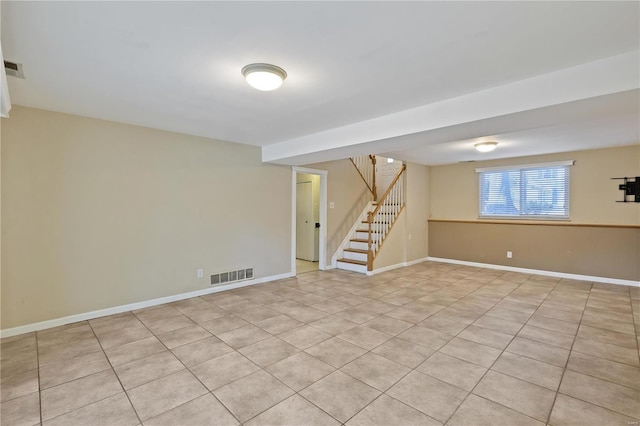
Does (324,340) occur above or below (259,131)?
below

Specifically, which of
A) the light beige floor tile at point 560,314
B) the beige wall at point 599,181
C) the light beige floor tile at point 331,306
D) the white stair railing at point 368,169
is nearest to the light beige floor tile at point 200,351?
the light beige floor tile at point 331,306

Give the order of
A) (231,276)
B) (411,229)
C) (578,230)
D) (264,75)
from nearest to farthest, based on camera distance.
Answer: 1. (264,75)
2. (231,276)
3. (578,230)
4. (411,229)

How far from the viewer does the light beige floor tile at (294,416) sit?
185cm

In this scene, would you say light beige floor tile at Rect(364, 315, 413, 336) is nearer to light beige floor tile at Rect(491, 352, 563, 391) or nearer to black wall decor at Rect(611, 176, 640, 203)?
light beige floor tile at Rect(491, 352, 563, 391)

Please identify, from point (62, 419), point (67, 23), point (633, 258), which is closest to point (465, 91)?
point (67, 23)

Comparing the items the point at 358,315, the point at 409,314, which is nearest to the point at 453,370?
the point at 409,314

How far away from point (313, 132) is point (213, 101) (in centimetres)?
161

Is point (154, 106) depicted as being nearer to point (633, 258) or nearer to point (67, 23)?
point (67, 23)

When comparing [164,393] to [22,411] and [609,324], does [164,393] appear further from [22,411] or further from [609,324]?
[609,324]

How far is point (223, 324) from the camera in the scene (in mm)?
3424

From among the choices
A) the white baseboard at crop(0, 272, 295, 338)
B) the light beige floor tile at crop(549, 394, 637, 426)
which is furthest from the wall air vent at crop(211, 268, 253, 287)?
the light beige floor tile at crop(549, 394, 637, 426)

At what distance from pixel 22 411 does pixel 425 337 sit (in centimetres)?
332

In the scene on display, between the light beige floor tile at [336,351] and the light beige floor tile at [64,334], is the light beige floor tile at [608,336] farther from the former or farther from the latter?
the light beige floor tile at [64,334]

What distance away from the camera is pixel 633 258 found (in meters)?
5.08
